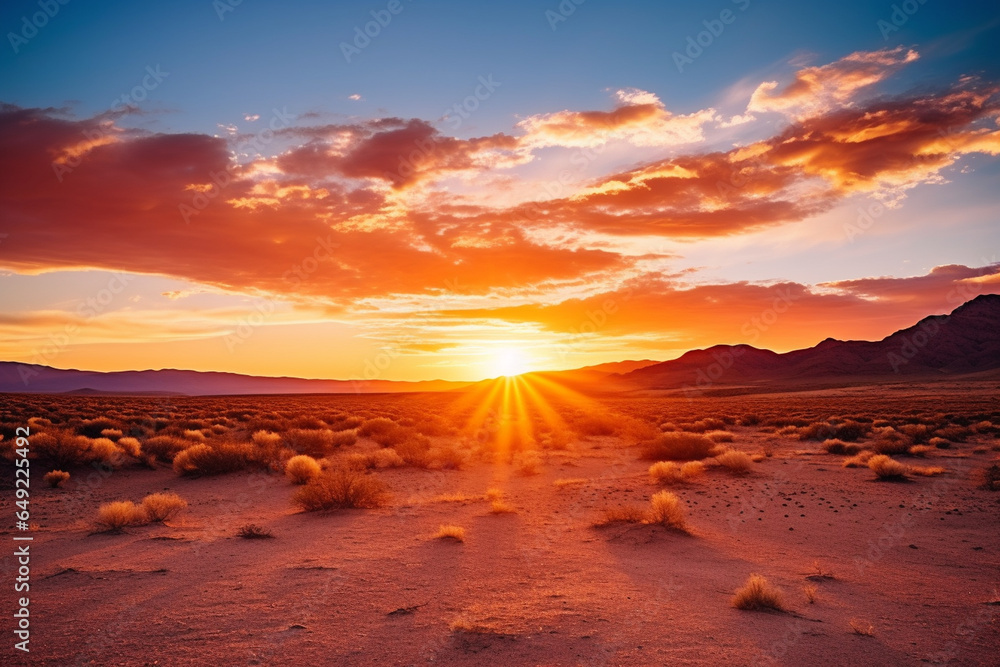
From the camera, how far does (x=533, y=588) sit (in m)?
7.98

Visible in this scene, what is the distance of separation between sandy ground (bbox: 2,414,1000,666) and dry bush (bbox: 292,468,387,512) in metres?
0.39

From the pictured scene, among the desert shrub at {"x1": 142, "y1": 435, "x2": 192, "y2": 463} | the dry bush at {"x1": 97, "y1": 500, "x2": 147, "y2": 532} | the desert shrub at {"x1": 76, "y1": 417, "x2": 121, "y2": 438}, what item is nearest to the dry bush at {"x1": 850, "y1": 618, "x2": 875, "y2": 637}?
the dry bush at {"x1": 97, "y1": 500, "x2": 147, "y2": 532}

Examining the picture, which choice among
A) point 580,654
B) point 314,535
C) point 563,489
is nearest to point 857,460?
point 563,489

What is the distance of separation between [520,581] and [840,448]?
19258 mm

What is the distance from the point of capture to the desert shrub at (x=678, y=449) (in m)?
21.0

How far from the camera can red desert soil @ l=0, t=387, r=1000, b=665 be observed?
6.07 meters

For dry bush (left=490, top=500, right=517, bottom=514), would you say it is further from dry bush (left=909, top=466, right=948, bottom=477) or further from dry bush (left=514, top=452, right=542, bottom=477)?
dry bush (left=909, top=466, right=948, bottom=477)

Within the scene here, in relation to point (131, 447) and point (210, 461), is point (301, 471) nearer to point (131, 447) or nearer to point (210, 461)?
point (210, 461)

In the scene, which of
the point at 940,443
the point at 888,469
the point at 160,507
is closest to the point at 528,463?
the point at 888,469

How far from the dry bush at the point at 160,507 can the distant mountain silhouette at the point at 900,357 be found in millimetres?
128293

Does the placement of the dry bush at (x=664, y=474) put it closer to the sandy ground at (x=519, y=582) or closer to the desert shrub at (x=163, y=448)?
the sandy ground at (x=519, y=582)

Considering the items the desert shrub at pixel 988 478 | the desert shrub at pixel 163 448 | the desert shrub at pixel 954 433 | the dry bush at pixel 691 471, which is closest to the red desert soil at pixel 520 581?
the desert shrub at pixel 988 478

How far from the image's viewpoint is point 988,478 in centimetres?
1447

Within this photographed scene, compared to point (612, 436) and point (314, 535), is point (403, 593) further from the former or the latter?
point (612, 436)
